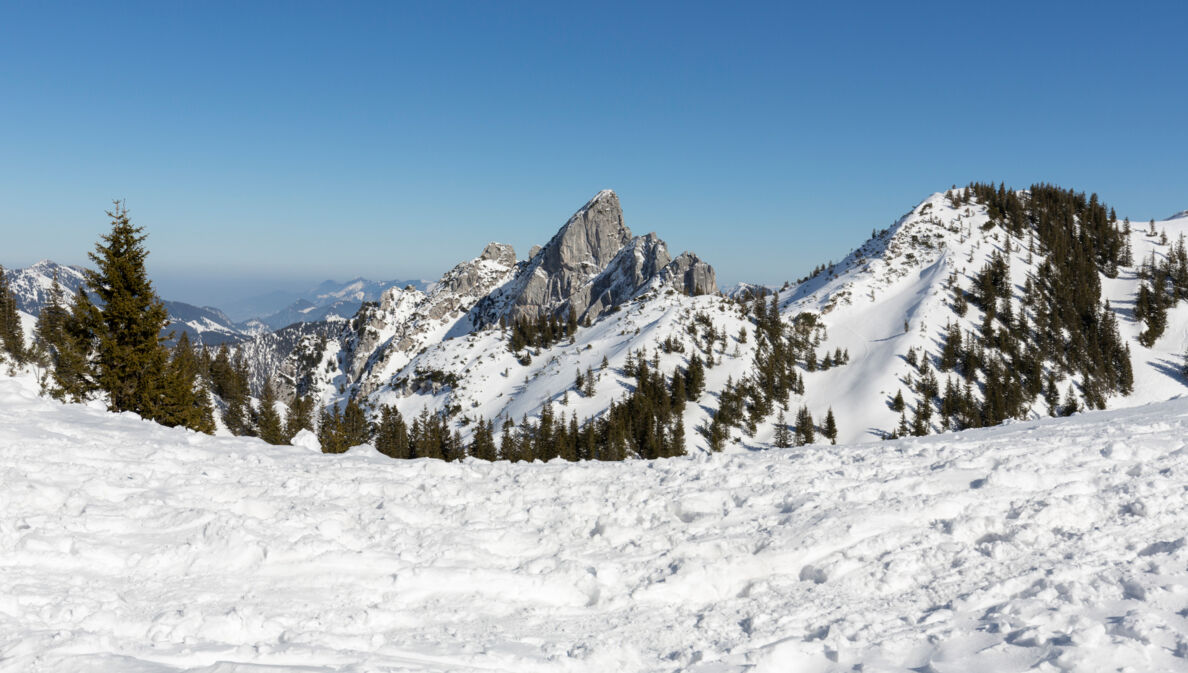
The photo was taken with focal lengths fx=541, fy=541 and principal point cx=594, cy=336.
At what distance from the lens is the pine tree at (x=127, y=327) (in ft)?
79.6

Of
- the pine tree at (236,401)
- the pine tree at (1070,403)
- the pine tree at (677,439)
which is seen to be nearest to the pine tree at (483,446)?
the pine tree at (677,439)

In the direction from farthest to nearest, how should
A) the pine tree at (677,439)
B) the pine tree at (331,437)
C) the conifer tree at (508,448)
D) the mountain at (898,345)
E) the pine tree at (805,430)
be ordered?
the mountain at (898,345) → the pine tree at (805,430) → the conifer tree at (508,448) → the pine tree at (677,439) → the pine tree at (331,437)

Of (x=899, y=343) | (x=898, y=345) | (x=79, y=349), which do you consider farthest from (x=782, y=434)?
(x=79, y=349)

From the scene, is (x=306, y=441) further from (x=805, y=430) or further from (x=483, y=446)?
(x=805, y=430)

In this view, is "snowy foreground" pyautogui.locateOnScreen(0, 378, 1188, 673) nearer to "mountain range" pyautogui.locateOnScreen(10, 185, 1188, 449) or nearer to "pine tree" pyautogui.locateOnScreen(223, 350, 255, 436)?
"pine tree" pyautogui.locateOnScreen(223, 350, 255, 436)

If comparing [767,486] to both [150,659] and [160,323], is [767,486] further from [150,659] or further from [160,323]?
[160,323]

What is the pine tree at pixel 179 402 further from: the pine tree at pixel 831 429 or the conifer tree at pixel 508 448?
the pine tree at pixel 831 429

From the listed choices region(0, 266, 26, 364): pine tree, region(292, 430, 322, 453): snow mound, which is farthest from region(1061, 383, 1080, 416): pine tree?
region(0, 266, 26, 364): pine tree

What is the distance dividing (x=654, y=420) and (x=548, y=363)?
34655 mm

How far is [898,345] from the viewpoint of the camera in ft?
263

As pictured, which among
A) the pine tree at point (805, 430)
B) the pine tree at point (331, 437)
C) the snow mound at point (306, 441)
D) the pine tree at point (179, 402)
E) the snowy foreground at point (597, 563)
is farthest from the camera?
the pine tree at point (805, 430)

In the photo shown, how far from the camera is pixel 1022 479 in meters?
10.4

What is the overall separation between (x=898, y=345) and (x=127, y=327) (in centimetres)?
8656

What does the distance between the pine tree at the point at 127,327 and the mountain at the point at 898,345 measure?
5043cm
